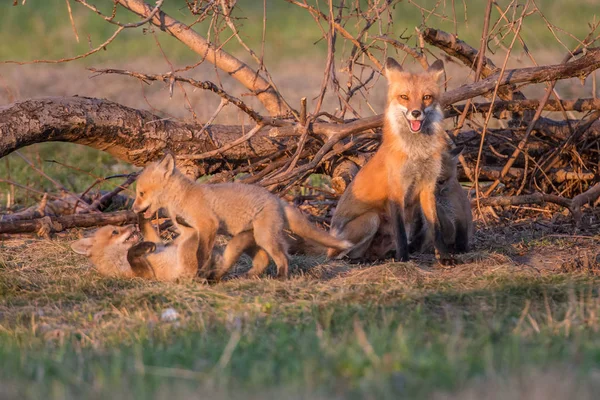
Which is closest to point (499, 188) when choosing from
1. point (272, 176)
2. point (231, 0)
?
point (272, 176)

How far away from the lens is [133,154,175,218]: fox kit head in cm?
598

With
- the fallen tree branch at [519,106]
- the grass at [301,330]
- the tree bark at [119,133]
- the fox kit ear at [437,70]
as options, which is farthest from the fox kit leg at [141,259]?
the fallen tree branch at [519,106]

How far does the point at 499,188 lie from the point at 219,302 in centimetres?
485

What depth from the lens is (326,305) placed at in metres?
5.09

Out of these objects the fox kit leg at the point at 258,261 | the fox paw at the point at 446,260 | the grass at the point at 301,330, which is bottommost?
→ the grass at the point at 301,330

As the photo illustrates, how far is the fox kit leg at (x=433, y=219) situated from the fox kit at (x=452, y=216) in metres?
0.24

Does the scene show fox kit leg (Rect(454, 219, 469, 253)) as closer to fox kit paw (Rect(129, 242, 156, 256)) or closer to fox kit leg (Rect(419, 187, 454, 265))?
fox kit leg (Rect(419, 187, 454, 265))

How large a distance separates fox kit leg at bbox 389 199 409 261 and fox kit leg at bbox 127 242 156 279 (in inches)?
83.1

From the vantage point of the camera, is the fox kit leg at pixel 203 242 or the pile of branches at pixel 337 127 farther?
the pile of branches at pixel 337 127

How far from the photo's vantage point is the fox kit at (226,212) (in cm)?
584

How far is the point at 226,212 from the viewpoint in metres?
A: 5.88

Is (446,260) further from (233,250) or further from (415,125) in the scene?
(233,250)

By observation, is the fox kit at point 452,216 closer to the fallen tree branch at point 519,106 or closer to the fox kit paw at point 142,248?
the fallen tree branch at point 519,106

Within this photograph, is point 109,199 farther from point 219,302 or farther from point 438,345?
point 438,345
